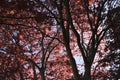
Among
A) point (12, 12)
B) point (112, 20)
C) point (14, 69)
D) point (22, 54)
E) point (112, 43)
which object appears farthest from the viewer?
point (14, 69)

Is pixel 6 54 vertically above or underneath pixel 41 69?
above

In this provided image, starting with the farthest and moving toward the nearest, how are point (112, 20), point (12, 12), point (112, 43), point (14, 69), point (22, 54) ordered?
point (14, 69), point (22, 54), point (112, 43), point (112, 20), point (12, 12)

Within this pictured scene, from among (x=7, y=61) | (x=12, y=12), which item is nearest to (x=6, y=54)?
(x=7, y=61)

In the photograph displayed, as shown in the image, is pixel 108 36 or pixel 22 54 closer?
pixel 108 36

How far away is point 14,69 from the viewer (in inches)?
768

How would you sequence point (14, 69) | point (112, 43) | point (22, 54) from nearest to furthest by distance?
point (112, 43), point (22, 54), point (14, 69)

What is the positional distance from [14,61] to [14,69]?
23.3 inches

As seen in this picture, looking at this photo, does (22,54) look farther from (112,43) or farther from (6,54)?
(112,43)

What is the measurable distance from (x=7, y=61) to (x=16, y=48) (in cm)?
152

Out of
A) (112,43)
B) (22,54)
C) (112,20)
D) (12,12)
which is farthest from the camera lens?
(22,54)

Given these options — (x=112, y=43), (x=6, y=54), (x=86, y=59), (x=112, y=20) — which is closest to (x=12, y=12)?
(x=86, y=59)

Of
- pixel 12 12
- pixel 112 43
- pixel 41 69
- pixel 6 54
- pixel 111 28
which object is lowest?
pixel 41 69

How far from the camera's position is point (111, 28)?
47.5 ft

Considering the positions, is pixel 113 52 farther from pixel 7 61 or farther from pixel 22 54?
pixel 7 61
